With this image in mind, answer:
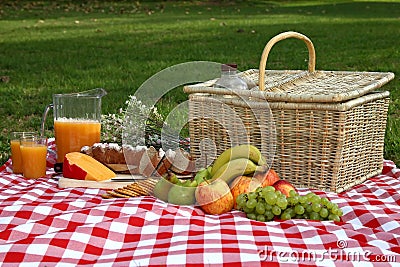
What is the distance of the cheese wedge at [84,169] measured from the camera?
122 inches

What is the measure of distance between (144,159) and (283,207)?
827 mm

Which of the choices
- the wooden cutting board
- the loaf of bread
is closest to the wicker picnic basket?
the loaf of bread

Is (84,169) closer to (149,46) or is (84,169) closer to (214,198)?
(214,198)

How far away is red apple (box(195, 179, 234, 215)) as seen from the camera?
2.61 metres

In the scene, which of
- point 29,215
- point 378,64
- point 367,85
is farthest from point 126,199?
point 378,64

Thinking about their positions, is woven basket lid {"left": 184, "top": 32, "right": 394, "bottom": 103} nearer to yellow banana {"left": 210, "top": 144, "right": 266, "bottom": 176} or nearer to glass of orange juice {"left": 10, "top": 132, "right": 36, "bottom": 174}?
yellow banana {"left": 210, "top": 144, "right": 266, "bottom": 176}

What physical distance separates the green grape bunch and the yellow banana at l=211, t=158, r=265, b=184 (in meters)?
0.18

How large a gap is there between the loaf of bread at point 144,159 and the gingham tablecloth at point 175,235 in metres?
0.34

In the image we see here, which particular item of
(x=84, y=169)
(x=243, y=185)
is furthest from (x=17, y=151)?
(x=243, y=185)

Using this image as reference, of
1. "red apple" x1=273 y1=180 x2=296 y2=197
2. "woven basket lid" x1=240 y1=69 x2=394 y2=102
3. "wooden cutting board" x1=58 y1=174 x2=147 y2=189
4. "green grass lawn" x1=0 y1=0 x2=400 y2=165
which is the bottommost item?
"green grass lawn" x1=0 y1=0 x2=400 y2=165

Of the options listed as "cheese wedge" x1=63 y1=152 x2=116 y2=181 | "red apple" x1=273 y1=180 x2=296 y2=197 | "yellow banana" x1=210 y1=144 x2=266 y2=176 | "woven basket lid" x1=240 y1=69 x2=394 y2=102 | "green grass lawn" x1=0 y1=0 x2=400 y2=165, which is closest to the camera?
"red apple" x1=273 y1=180 x2=296 y2=197

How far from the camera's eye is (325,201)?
2572 mm

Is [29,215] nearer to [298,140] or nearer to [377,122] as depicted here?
[298,140]

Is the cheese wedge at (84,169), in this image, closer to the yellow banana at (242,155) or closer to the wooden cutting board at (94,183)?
the wooden cutting board at (94,183)
